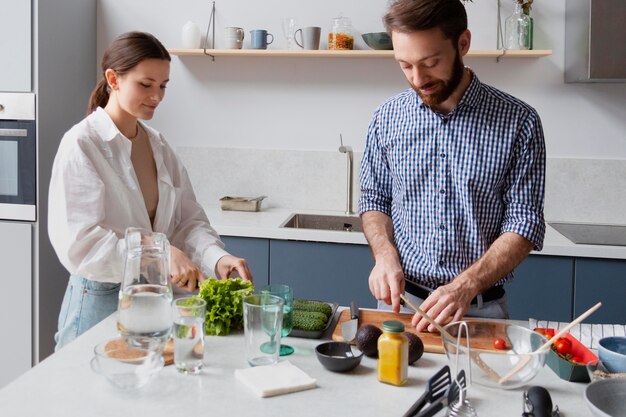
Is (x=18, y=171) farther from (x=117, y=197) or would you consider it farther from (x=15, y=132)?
(x=117, y=197)

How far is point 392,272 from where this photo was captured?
6.10 ft

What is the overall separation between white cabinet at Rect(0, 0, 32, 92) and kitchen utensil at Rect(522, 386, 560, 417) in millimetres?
2886

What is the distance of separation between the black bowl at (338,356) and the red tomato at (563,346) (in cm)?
44

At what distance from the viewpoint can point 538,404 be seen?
1.29m

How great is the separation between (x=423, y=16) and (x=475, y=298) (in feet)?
2.70

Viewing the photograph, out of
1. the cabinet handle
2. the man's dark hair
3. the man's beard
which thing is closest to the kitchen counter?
the man's beard

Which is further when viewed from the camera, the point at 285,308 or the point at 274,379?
the point at 285,308

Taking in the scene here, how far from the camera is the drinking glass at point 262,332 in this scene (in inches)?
59.1

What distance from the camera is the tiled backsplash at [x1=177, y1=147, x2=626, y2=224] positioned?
3.52 meters

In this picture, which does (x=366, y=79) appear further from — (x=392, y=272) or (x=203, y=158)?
(x=392, y=272)

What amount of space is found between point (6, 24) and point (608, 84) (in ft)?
9.74

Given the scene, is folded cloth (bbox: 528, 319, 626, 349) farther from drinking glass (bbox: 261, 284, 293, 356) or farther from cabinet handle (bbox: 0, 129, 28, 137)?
cabinet handle (bbox: 0, 129, 28, 137)

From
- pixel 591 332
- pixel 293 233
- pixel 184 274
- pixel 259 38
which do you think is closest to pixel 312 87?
pixel 259 38

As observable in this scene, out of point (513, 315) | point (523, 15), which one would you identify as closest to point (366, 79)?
point (523, 15)
